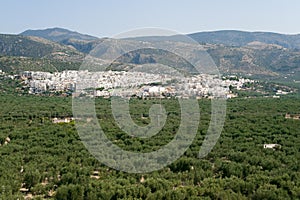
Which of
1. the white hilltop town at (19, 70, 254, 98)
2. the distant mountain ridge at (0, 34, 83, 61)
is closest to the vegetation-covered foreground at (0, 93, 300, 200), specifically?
the white hilltop town at (19, 70, 254, 98)

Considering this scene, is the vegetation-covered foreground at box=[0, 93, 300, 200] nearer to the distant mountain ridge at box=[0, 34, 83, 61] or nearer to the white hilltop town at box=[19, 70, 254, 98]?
the white hilltop town at box=[19, 70, 254, 98]

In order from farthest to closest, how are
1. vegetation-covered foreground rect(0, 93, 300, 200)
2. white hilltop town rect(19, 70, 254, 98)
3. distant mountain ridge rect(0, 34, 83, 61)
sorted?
distant mountain ridge rect(0, 34, 83, 61) → white hilltop town rect(19, 70, 254, 98) → vegetation-covered foreground rect(0, 93, 300, 200)

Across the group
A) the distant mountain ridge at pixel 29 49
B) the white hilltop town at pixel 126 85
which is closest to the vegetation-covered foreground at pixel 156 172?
the white hilltop town at pixel 126 85

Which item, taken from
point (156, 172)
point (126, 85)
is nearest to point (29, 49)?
point (126, 85)

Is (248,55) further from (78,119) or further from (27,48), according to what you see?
(78,119)

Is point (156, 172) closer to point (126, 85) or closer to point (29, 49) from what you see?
point (126, 85)

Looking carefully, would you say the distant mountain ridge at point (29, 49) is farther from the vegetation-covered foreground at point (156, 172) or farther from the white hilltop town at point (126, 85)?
the vegetation-covered foreground at point (156, 172)
